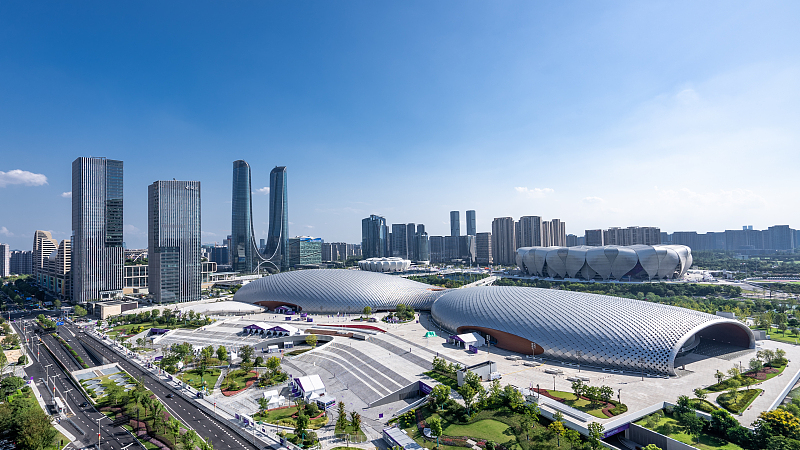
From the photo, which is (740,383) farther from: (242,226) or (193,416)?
(242,226)

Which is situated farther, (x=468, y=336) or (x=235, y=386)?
(x=468, y=336)

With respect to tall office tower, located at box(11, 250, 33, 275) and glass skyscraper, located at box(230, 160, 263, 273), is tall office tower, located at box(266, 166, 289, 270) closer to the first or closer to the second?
glass skyscraper, located at box(230, 160, 263, 273)

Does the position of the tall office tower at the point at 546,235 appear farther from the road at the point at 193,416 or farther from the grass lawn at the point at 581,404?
the road at the point at 193,416

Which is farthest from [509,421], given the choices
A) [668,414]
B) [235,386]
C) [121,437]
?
[121,437]

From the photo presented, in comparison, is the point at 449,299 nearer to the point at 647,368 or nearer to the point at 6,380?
the point at 647,368

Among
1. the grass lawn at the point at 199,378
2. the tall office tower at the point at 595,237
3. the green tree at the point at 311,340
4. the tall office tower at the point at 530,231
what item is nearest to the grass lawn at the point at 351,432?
the grass lawn at the point at 199,378

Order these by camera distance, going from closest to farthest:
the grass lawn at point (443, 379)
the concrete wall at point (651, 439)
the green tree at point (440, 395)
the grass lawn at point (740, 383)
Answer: the concrete wall at point (651, 439) < the green tree at point (440, 395) < the grass lawn at point (740, 383) < the grass lawn at point (443, 379)

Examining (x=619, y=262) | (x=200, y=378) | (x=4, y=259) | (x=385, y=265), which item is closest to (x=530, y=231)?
(x=619, y=262)

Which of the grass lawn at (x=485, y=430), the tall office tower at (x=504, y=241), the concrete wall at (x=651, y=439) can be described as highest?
the tall office tower at (x=504, y=241)
